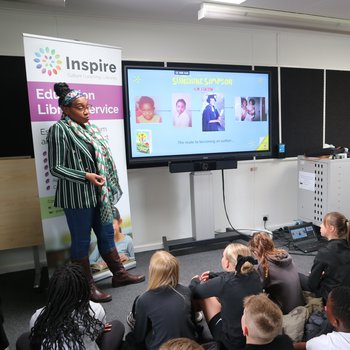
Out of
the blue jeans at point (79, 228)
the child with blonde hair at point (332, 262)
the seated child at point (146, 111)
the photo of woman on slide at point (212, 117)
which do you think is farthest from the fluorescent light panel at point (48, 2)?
the child with blonde hair at point (332, 262)

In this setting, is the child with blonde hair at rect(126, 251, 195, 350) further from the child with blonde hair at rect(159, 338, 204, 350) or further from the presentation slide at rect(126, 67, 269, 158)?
the presentation slide at rect(126, 67, 269, 158)

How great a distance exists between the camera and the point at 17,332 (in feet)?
7.32

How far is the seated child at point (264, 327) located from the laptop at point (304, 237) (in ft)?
8.00

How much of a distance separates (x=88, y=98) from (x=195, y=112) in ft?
3.75

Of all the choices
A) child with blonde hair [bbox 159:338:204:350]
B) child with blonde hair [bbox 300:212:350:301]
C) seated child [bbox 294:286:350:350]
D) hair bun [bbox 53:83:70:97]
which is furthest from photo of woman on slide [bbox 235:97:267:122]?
child with blonde hair [bbox 159:338:204:350]

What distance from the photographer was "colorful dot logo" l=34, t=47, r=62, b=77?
2.55 m

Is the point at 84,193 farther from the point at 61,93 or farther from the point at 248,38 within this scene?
the point at 248,38

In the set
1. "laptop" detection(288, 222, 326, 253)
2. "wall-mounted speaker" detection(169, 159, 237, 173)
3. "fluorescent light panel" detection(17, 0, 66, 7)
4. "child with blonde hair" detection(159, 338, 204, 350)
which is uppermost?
"fluorescent light panel" detection(17, 0, 66, 7)

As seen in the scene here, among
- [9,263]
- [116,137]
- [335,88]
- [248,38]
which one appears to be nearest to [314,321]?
[116,137]

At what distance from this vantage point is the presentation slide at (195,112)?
321cm

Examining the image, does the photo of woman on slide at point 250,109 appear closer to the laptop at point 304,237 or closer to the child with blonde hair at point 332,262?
the laptop at point 304,237

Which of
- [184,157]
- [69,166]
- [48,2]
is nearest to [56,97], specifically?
[69,166]

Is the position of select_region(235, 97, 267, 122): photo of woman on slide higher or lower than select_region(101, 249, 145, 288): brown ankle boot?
higher

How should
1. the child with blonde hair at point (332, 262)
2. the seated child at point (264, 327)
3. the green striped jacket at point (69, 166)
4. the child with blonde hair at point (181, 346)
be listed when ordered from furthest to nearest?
1. the green striped jacket at point (69, 166)
2. the child with blonde hair at point (332, 262)
3. the seated child at point (264, 327)
4. the child with blonde hair at point (181, 346)
